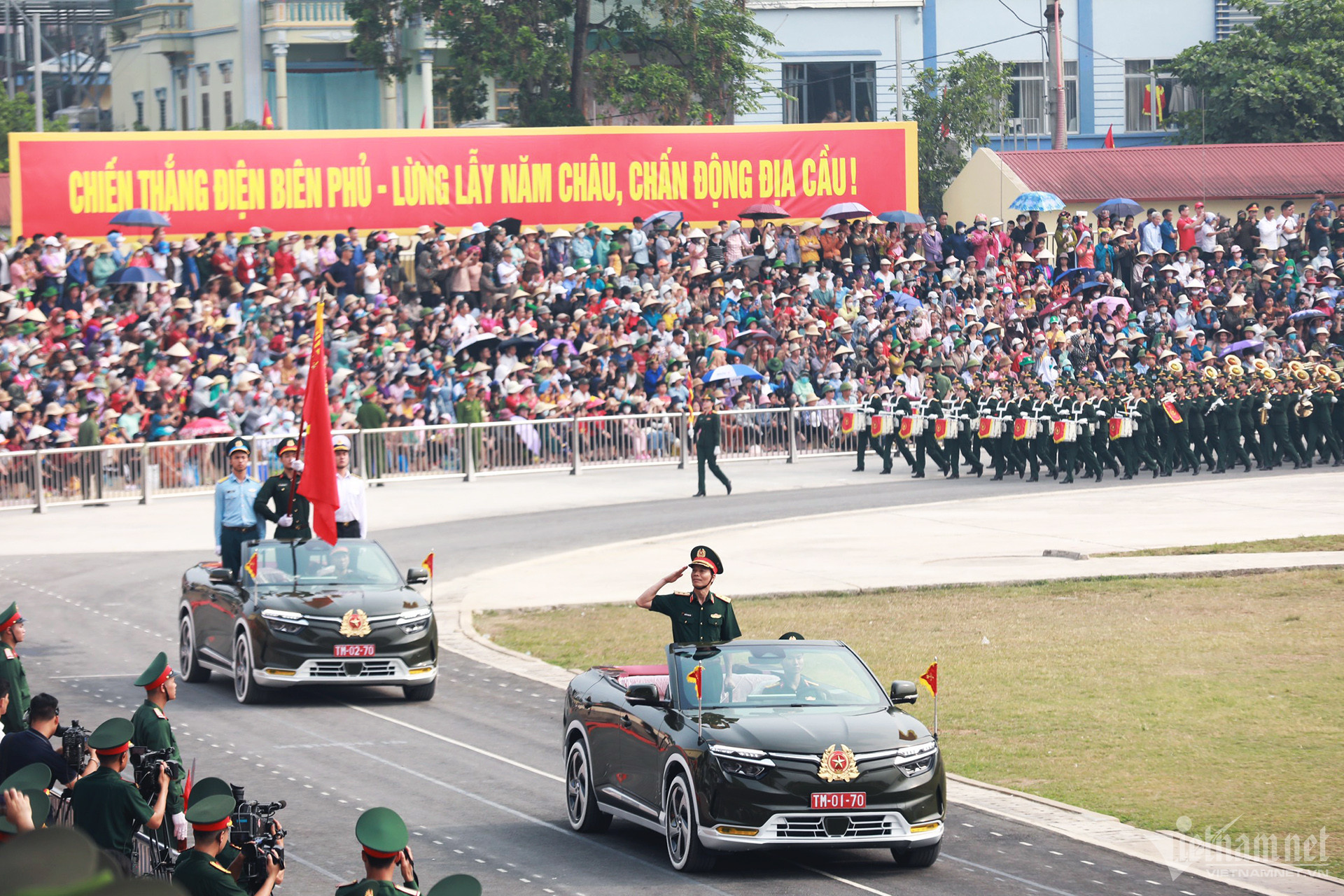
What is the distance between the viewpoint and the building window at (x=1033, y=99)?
63.2 m

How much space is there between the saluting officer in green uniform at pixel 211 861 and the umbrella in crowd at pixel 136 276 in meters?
28.4

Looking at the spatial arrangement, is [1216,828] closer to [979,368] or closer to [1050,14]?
[979,368]

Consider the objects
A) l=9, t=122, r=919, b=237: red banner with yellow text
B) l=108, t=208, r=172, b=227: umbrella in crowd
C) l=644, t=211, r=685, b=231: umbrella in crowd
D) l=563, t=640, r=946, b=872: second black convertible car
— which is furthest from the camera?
l=644, t=211, r=685, b=231: umbrella in crowd

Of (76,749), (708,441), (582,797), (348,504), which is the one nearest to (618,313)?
(708,441)

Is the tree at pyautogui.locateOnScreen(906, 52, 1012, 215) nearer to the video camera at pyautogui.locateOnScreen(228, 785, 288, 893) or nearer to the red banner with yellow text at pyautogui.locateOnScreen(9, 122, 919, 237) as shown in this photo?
the red banner with yellow text at pyautogui.locateOnScreen(9, 122, 919, 237)

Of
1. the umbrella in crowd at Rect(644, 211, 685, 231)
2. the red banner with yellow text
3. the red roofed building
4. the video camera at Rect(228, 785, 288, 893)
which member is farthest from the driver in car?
the red roofed building

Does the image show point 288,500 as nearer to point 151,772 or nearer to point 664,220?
point 151,772

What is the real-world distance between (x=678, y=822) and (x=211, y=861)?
16.2 feet

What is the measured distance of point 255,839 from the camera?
249 inches

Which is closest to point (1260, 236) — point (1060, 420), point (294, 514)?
point (1060, 420)

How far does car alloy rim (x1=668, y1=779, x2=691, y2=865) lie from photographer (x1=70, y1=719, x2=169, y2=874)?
11.8 ft

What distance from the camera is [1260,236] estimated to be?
141 ft

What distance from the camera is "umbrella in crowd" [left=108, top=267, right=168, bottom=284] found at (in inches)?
1309

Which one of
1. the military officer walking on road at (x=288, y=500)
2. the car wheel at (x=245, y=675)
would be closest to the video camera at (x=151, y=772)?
the car wheel at (x=245, y=675)
